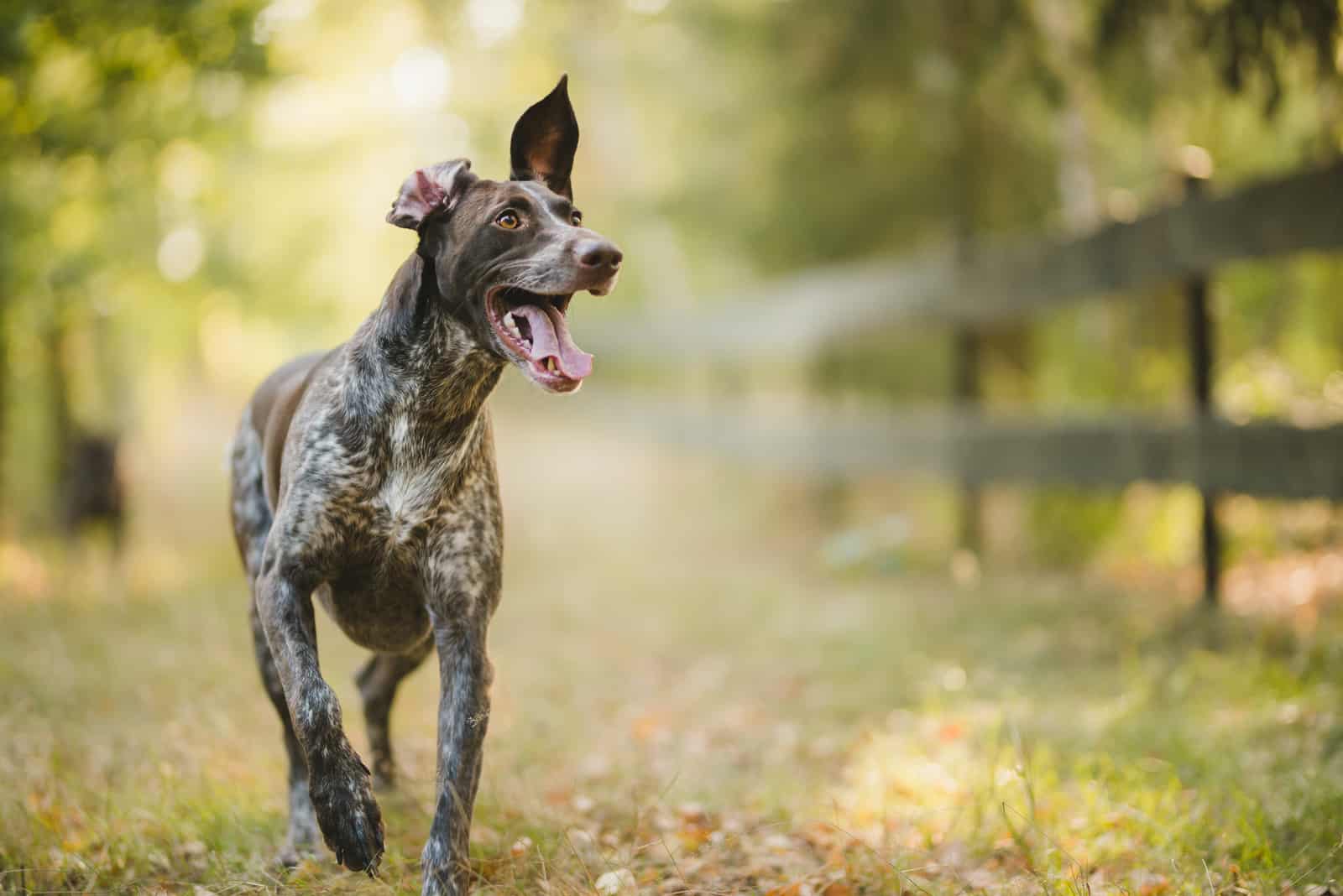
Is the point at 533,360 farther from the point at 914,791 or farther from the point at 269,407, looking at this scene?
the point at 914,791

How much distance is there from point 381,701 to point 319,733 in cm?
123

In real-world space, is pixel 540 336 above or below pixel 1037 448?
below

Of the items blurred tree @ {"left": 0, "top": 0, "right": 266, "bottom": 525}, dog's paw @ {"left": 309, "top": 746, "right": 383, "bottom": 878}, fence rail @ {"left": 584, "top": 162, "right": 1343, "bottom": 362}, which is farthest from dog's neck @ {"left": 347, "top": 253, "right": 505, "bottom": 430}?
fence rail @ {"left": 584, "top": 162, "right": 1343, "bottom": 362}

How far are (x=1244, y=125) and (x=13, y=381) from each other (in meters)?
17.1

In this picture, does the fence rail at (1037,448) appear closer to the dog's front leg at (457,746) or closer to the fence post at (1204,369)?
the fence post at (1204,369)

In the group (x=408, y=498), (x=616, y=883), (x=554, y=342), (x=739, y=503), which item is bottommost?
(x=616, y=883)

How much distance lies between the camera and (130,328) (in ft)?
56.1

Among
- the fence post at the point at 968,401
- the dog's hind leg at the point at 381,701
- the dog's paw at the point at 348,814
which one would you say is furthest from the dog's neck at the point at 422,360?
the fence post at the point at 968,401

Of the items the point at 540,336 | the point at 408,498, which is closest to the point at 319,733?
the point at 408,498

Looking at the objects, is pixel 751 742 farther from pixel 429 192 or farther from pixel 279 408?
pixel 429 192

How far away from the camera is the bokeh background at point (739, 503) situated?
3.82 meters

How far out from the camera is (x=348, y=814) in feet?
9.32

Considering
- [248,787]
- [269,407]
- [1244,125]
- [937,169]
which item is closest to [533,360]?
[269,407]

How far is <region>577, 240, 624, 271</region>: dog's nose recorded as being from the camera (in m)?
2.81
